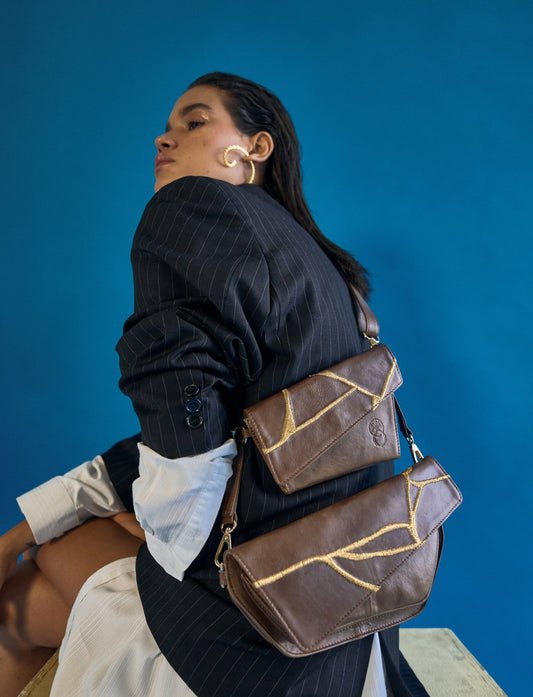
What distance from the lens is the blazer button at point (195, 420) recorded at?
0.74 meters

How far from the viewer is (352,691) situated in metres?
0.75

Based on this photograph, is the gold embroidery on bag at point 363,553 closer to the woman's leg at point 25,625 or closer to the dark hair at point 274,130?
the dark hair at point 274,130

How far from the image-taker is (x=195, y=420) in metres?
0.74

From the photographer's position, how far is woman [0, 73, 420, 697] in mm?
744

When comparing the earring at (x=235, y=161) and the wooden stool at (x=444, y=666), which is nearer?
the earring at (x=235, y=161)

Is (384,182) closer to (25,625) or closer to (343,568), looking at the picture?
(343,568)

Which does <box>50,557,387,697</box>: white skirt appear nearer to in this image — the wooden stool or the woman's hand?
the woman's hand

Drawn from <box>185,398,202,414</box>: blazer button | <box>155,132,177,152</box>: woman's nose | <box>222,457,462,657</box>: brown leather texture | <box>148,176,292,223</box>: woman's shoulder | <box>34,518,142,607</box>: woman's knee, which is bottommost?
<box>222,457,462,657</box>: brown leather texture

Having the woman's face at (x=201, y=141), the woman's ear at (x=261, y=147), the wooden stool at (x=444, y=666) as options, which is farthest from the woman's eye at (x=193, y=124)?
the wooden stool at (x=444, y=666)

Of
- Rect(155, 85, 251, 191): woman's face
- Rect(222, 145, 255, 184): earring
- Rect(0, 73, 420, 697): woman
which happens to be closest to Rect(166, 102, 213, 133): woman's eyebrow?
Rect(155, 85, 251, 191): woman's face

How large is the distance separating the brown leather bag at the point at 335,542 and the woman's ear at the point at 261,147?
547 millimetres

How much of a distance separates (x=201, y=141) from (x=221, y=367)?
1.88 ft

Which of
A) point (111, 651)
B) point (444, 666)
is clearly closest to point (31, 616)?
point (111, 651)

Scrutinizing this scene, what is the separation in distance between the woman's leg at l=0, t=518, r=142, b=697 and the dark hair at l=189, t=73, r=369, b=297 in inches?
28.4
